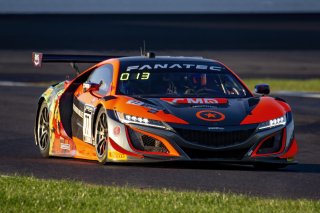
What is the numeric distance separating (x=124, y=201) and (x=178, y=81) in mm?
3842

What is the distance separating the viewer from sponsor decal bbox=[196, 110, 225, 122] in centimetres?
1194

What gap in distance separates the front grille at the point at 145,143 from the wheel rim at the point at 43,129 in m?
2.25

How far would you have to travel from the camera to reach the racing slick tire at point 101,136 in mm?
12289

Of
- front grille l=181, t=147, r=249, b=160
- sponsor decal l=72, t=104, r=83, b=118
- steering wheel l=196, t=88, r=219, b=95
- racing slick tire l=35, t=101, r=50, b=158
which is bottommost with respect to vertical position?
racing slick tire l=35, t=101, r=50, b=158

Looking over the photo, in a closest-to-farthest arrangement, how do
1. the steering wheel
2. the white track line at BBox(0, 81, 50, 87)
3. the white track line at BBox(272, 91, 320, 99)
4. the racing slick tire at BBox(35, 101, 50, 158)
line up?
the steering wheel
the racing slick tire at BBox(35, 101, 50, 158)
the white track line at BBox(272, 91, 320, 99)
the white track line at BBox(0, 81, 50, 87)

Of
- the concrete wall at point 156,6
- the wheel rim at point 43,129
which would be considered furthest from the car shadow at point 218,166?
the concrete wall at point 156,6

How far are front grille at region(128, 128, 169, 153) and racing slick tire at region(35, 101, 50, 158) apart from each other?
2165 millimetres

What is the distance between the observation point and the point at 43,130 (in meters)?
14.3

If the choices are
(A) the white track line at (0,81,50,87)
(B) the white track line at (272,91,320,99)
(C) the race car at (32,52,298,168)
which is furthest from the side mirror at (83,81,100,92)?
(A) the white track line at (0,81,50,87)

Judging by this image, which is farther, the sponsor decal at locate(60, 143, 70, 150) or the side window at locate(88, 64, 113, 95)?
the sponsor decal at locate(60, 143, 70, 150)

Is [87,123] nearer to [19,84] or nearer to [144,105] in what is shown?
[144,105]

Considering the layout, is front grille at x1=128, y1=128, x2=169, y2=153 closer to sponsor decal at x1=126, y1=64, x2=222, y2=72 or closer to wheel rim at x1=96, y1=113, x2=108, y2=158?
wheel rim at x1=96, y1=113, x2=108, y2=158

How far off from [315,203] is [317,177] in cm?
217

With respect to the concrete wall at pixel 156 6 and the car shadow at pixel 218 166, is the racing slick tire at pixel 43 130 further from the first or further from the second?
the concrete wall at pixel 156 6
